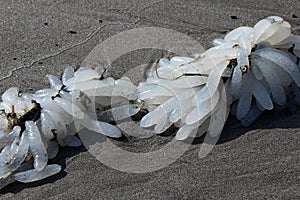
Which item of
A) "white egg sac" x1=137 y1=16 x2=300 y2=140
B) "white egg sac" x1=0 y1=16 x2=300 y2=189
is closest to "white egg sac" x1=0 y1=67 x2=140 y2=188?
Answer: "white egg sac" x1=0 y1=16 x2=300 y2=189

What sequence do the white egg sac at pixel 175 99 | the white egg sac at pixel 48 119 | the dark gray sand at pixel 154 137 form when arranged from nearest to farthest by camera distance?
the dark gray sand at pixel 154 137, the white egg sac at pixel 48 119, the white egg sac at pixel 175 99

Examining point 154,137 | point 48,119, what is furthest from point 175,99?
point 48,119

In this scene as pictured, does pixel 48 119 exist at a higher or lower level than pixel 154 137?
higher

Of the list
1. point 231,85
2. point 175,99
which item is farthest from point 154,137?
point 231,85

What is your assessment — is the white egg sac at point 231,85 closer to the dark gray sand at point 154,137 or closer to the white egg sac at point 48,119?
the dark gray sand at point 154,137

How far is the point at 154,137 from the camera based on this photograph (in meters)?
4.44

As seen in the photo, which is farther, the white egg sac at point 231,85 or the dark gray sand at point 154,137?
the white egg sac at point 231,85

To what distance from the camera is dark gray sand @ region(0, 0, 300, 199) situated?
3994mm

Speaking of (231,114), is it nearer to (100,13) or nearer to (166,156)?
(166,156)

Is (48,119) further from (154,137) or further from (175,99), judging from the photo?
(175,99)

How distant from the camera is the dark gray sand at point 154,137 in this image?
13.1ft

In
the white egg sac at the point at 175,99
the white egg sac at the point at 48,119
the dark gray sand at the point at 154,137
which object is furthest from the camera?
the white egg sac at the point at 175,99

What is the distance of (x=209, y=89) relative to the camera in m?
4.38

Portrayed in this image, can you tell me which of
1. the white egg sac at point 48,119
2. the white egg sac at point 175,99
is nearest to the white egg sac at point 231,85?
the white egg sac at point 175,99
